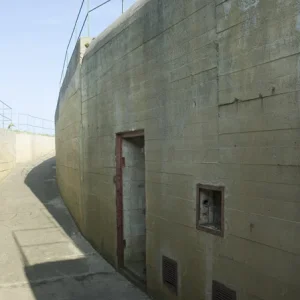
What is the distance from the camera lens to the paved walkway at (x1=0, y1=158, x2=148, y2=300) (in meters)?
A: 6.22

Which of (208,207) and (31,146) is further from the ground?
(31,146)

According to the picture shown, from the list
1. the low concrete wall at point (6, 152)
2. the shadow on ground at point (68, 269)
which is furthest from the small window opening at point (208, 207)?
the low concrete wall at point (6, 152)

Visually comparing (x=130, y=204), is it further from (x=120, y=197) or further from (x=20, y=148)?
(x=20, y=148)

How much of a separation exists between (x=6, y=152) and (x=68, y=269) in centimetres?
1442

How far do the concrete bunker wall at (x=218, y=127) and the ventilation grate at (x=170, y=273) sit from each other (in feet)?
0.36

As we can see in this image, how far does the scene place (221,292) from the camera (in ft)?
13.3

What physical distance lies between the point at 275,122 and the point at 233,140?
1.90ft

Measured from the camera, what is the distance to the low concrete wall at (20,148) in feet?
63.8

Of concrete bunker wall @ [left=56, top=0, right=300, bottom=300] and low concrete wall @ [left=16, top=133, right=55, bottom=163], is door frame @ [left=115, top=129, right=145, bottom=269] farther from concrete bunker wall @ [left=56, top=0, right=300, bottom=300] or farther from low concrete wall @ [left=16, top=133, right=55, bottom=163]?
low concrete wall @ [left=16, top=133, right=55, bottom=163]

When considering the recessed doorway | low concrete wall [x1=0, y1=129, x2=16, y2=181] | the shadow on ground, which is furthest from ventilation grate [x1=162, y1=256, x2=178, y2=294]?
low concrete wall [x1=0, y1=129, x2=16, y2=181]

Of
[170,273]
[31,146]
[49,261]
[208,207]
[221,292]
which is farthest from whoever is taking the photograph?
[31,146]

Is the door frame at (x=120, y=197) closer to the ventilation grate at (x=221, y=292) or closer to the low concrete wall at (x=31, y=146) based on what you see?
the ventilation grate at (x=221, y=292)

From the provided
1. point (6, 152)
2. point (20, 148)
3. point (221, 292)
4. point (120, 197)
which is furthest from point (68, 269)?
point (20, 148)

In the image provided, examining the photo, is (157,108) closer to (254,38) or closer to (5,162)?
(254,38)
